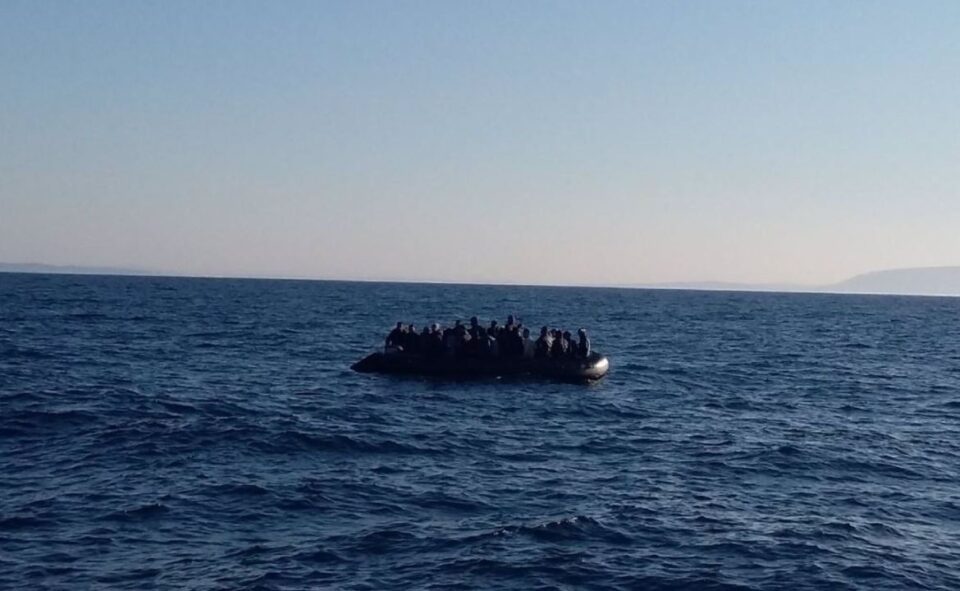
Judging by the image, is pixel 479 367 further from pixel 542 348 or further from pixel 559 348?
pixel 559 348

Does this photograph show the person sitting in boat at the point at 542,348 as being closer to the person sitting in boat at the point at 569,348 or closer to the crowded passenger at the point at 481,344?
the crowded passenger at the point at 481,344

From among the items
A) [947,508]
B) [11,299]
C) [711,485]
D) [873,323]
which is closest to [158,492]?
[711,485]

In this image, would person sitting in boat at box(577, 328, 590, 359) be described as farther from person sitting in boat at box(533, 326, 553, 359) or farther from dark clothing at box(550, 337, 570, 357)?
person sitting in boat at box(533, 326, 553, 359)

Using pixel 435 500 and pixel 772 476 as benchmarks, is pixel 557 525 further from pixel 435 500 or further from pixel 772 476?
pixel 772 476

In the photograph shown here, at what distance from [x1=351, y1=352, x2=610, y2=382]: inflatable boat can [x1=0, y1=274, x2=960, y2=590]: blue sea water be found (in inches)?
29.1

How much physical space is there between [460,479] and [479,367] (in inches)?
712

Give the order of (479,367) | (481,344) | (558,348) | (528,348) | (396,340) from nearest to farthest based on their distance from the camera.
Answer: (479,367)
(481,344)
(396,340)
(528,348)
(558,348)

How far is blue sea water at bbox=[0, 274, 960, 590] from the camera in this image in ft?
53.6

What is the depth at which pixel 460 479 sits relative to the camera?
2238 centimetres

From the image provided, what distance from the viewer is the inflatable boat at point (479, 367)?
1577 inches

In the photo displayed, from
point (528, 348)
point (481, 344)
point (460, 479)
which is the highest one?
point (481, 344)

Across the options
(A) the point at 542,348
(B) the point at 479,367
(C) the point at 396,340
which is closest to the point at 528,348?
(A) the point at 542,348

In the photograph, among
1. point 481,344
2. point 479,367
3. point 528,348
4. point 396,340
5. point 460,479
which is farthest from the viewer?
point 528,348

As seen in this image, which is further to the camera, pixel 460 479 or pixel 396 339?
pixel 396 339
